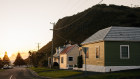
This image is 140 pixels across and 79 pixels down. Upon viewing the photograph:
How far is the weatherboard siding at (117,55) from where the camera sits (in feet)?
91.7

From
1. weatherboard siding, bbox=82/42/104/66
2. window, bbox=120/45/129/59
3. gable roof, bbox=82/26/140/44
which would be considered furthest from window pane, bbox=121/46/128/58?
weatherboard siding, bbox=82/42/104/66

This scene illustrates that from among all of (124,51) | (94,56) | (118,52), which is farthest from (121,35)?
(94,56)

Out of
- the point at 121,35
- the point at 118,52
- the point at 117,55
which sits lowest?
the point at 117,55

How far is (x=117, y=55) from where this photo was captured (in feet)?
92.1

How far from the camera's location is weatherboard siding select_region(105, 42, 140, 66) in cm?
2795

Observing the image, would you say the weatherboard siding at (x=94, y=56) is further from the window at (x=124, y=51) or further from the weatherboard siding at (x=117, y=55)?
the window at (x=124, y=51)

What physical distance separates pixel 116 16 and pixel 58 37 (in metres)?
54.0

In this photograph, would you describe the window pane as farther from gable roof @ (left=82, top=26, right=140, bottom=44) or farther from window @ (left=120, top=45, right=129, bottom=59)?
gable roof @ (left=82, top=26, right=140, bottom=44)

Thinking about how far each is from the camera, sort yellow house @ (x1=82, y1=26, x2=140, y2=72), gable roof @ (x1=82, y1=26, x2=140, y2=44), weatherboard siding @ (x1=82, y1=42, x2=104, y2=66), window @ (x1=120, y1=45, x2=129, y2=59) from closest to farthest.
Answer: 1. yellow house @ (x1=82, y1=26, x2=140, y2=72)
2. window @ (x1=120, y1=45, x2=129, y2=59)
3. gable roof @ (x1=82, y1=26, x2=140, y2=44)
4. weatherboard siding @ (x1=82, y1=42, x2=104, y2=66)

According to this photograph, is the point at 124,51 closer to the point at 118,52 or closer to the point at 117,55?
the point at 118,52

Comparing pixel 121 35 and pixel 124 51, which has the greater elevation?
pixel 121 35

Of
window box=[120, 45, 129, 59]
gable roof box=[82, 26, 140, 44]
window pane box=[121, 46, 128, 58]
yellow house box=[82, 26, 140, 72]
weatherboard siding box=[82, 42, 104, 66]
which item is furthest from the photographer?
weatherboard siding box=[82, 42, 104, 66]

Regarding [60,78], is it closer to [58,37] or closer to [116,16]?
[58,37]

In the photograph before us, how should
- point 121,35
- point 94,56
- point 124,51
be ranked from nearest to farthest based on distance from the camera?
point 124,51
point 121,35
point 94,56
